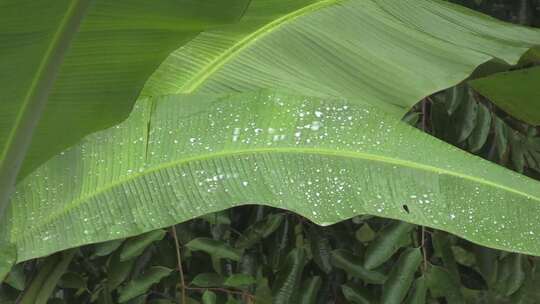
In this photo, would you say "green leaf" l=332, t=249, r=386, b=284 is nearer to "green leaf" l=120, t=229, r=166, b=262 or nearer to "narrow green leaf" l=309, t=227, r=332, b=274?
"narrow green leaf" l=309, t=227, r=332, b=274

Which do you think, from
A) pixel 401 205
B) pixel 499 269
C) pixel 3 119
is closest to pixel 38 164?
pixel 3 119

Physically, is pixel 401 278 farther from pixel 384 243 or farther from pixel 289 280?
pixel 289 280

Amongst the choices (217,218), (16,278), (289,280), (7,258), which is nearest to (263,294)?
(289,280)

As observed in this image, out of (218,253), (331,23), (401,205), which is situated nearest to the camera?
(401,205)

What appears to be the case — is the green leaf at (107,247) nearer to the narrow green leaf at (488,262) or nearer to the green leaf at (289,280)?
the green leaf at (289,280)

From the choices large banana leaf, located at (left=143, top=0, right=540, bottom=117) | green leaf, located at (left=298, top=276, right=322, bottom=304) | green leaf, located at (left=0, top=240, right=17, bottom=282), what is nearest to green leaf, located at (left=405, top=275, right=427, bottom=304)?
green leaf, located at (left=298, top=276, right=322, bottom=304)

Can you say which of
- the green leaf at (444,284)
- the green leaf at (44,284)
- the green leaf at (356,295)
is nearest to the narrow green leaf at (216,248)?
the green leaf at (356,295)

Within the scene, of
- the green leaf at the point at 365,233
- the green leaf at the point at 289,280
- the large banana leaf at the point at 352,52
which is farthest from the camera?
the green leaf at the point at 365,233

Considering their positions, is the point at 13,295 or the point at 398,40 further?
the point at 13,295

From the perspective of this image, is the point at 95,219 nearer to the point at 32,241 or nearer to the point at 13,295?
the point at 32,241
